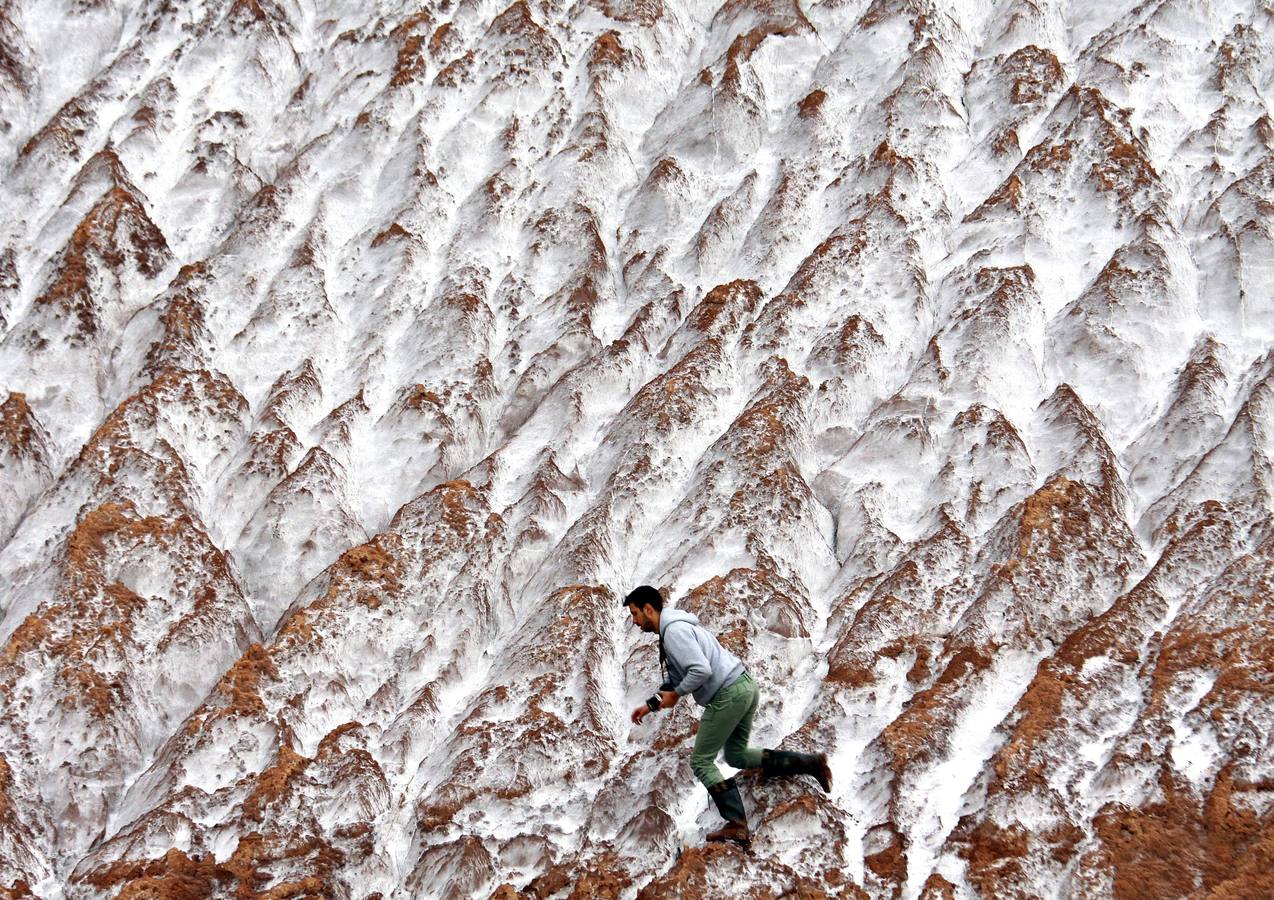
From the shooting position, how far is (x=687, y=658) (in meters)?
9.24

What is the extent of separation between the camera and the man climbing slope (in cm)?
930

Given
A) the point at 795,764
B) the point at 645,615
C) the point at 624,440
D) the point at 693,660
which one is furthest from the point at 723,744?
the point at 624,440

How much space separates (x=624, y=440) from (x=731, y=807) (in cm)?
620

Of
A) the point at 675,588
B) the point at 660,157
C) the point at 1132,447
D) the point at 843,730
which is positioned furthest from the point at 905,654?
the point at 660,157

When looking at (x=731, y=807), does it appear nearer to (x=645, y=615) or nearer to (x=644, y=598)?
(x=645, y=615)

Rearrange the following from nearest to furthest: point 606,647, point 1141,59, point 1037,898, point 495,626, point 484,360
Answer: point 1037,898, point 606,647, point 495,626, point 484,360, point 1141,59

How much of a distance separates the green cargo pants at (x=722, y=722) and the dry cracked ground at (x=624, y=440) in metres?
0.70

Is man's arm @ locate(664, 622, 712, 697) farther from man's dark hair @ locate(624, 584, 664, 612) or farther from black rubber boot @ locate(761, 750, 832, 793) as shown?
black rubber boot @ locate(761, 750, 832, 793)

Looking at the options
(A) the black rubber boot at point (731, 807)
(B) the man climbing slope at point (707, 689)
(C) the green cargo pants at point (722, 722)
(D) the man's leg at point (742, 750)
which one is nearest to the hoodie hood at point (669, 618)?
(B) the man climbing slope at point (707, 689)

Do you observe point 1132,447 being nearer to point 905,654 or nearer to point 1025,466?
point 1025,466

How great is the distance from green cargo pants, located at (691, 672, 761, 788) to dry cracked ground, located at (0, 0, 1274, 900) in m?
0.70

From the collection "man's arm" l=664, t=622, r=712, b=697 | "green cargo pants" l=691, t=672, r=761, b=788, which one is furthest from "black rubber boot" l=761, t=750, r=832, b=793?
"man's arm" l=664, t=622, r=712, b=697

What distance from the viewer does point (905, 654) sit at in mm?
11742

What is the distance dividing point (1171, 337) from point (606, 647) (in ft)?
28.2
